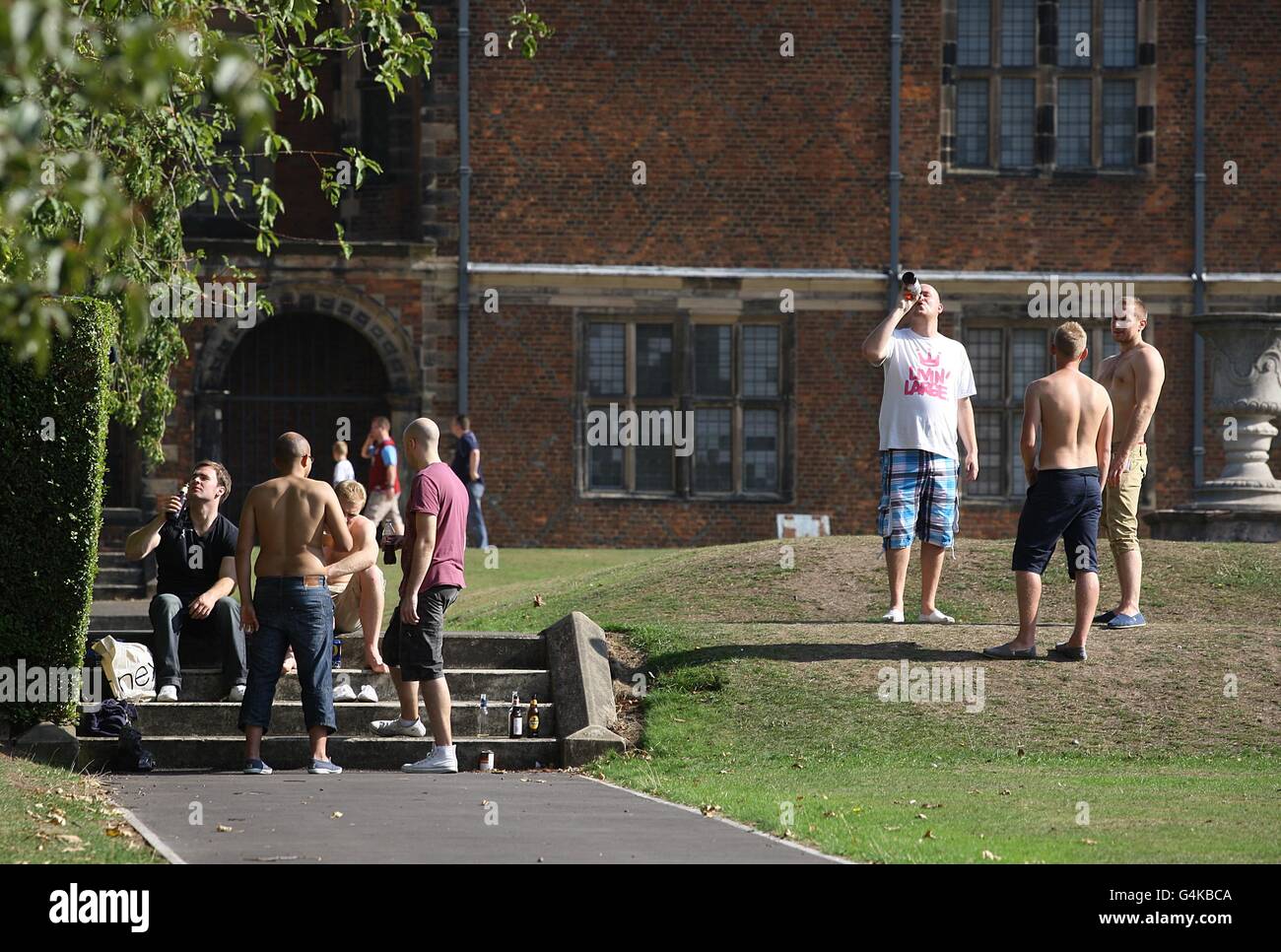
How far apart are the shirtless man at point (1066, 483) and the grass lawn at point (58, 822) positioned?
5.68m

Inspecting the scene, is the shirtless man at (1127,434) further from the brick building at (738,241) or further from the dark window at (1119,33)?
the dark window at (1119,33)

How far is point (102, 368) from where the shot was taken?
11688 mm

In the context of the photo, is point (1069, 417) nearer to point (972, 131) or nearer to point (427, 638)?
point (427, 638)

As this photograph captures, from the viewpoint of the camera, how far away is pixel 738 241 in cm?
2602

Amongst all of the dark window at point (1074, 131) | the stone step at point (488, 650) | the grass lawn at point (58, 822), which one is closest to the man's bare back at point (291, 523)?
the grass lawn at point (58, 822)

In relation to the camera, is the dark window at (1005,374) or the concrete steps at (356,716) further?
the dark window at (1005,374)

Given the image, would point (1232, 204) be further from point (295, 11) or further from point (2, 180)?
point (2, 180)

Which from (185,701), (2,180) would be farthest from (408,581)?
(2,180)

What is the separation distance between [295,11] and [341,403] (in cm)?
1527

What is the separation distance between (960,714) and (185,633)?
16.5ft

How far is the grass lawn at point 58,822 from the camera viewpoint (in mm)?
7418

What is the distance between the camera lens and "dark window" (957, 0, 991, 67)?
2655cm

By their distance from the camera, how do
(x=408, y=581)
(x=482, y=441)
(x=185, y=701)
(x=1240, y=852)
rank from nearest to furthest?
(x=1240, y=852)
(x=408, y=581)
(x=185, y=701)
(x=482, y=441)

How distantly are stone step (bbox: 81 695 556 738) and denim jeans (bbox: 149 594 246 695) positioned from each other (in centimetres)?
20
